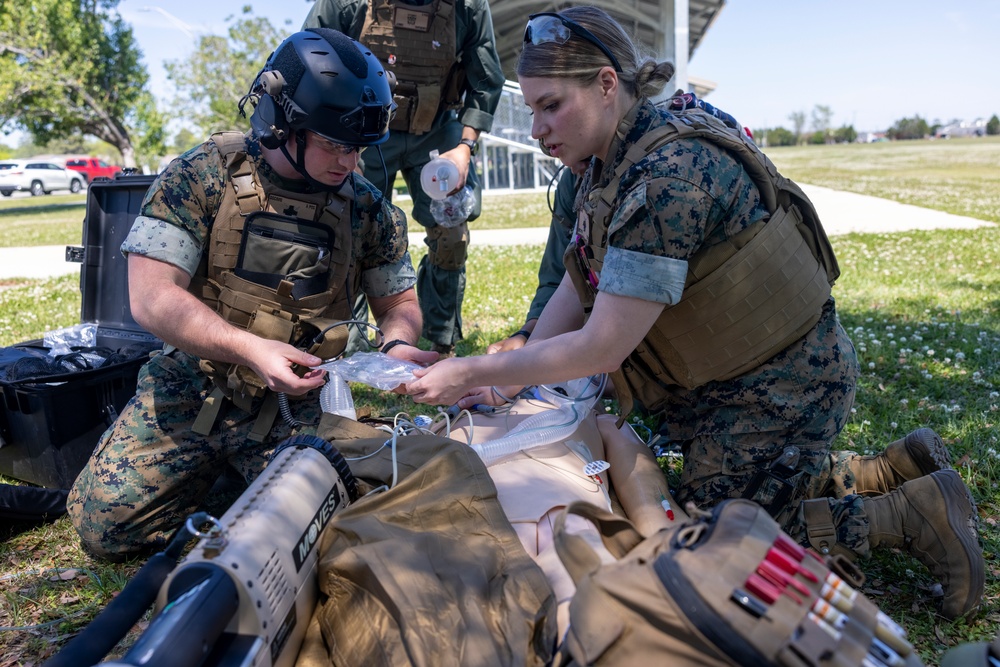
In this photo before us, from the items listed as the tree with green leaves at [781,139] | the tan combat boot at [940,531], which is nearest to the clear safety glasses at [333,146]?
the tan combat boot at [940,531]

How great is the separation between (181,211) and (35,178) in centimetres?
4032

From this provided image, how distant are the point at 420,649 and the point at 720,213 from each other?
1547mm

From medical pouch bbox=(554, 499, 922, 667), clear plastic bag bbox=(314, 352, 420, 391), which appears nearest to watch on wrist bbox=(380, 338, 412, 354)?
clear plastic bag bbox=(314, 352, 420, 391)

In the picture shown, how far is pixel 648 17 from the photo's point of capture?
1881 centimetres

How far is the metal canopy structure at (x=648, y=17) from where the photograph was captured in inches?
667

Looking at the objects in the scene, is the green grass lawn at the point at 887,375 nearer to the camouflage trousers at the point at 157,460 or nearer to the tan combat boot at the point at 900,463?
the camouflage trousers at the point at 157,460

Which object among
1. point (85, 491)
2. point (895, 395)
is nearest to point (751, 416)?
point (895, 395)

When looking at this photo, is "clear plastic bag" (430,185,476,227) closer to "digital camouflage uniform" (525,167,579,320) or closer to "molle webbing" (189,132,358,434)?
"digital camouflage uniform" (525,167,579,320)

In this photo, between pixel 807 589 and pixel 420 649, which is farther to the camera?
pixel 420 649

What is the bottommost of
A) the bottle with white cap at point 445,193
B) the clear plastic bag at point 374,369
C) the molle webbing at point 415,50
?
the clear plastic bag at point 374,369

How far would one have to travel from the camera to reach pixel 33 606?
2.78 m

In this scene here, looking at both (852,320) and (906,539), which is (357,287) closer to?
(906,539)

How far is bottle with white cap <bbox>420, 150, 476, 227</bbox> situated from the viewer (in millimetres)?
4938

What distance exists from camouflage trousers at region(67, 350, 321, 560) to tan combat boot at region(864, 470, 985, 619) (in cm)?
213
